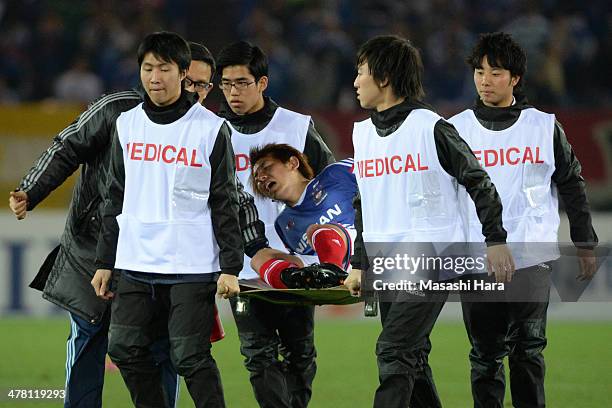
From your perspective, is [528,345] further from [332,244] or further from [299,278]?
[299,278]

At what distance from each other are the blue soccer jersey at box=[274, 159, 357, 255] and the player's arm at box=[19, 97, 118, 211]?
1128 millimetres

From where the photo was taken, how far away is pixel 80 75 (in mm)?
14867

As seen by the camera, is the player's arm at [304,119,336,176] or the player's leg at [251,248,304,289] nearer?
the player's leg at [251,248,304,289]

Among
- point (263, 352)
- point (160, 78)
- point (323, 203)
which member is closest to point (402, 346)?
point (263, 352)

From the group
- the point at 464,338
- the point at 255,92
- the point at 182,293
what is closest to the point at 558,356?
the point at 464,338

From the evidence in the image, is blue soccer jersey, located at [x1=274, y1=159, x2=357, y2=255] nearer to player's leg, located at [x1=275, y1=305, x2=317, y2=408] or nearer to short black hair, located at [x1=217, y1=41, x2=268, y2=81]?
player's leg, located at [x1=275, y1=305, x2=317, y2=408]

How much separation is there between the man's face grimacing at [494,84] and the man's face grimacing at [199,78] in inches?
54.6

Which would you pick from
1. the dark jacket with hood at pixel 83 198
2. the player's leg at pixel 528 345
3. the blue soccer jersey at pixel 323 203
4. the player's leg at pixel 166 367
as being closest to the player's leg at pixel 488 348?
the player's leg at pixel 528 345

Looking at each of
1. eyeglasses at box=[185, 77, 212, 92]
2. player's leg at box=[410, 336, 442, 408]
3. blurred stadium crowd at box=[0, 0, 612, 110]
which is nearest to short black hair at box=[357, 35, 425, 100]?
eyeglasses at box=[185, 77, 212, 92]

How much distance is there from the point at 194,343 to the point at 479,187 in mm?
1396

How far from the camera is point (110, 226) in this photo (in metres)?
5.58

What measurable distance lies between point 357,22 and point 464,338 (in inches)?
223

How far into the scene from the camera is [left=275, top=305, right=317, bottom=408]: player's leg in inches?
256

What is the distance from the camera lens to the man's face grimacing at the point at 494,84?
6.28 meters
